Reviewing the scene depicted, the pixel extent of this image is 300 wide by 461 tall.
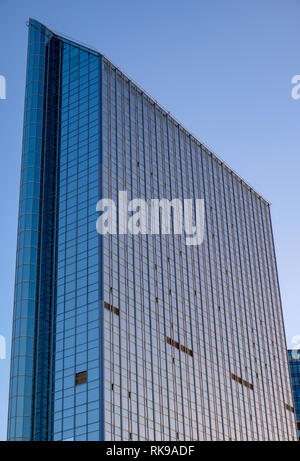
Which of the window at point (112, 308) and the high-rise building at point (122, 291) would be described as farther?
the window at point (112, 308)

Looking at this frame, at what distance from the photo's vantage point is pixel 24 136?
121250 mm

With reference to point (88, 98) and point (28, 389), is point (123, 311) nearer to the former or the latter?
point (28, 389)

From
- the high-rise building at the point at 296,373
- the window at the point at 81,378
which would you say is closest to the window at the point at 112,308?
the window at the point at 81,378

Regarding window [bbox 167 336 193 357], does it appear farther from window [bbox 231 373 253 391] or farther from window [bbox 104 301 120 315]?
window [bbox 231 373 253 391]

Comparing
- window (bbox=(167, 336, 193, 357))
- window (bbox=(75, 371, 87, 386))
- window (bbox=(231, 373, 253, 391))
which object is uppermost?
window (bbox=(167, 336, 193, 357))

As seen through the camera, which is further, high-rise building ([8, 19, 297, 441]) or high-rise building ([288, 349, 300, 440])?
high-rise building ([288, 349, 300, 440])

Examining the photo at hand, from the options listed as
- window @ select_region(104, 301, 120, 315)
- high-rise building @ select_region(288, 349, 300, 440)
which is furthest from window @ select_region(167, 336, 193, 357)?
high-rise building @ select_region(288, 349, 300, 440)

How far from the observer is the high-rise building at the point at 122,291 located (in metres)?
99.9

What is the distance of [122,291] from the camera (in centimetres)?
10750

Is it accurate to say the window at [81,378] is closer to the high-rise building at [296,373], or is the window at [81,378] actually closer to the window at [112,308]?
the window at [112,308]

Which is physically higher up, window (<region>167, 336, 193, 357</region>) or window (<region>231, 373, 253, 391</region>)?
window (<region>167, 336, 193, 357</region>)

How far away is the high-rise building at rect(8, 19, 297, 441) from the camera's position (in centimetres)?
9994

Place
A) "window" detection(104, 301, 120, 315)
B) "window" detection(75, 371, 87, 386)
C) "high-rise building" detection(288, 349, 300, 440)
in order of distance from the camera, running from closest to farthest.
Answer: "window" detection(75, 371, 87, 386) < "window" detection(104, 301, 120, 315) < "high-rise building" detection(288, 349, 300, 440)

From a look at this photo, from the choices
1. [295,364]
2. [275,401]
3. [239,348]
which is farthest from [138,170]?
[295,364]
